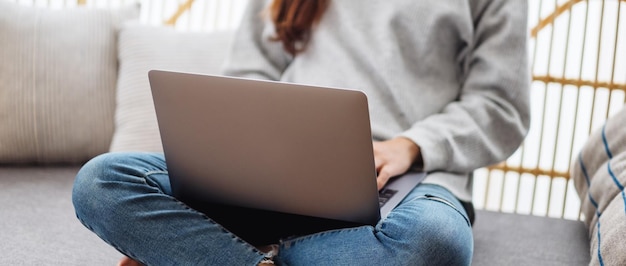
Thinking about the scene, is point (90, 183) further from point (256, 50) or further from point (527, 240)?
point (527, 240)

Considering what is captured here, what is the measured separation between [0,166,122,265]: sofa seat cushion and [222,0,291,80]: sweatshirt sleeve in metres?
0.39

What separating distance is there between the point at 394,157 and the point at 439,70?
0.26 meters

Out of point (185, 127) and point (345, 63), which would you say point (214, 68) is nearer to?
point (345, 63)

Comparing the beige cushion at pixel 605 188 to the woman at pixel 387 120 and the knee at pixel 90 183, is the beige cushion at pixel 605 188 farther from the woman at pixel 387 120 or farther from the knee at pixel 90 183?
the knee at pixel 90 183

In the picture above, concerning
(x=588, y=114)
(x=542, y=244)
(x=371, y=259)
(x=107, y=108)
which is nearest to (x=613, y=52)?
(x=588, y=114)

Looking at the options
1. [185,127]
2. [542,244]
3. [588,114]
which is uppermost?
[185,127]

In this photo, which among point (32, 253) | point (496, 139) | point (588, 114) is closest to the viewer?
point (32, 253)

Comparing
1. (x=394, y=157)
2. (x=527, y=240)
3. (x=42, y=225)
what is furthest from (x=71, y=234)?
(x=527, y=240)

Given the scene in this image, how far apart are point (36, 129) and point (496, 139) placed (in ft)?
3.07

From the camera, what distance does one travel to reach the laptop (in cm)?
88

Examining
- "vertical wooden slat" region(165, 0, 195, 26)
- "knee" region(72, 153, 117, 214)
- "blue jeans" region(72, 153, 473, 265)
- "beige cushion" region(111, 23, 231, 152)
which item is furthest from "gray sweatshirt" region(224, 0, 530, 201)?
"vertical wooden slat" region(165, 0, 195, 26)

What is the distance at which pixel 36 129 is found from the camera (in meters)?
1.64

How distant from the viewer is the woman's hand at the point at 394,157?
3.66ft

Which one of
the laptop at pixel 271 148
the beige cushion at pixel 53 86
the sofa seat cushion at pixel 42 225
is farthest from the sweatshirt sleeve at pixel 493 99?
the beige cushion at pixel 53 86
